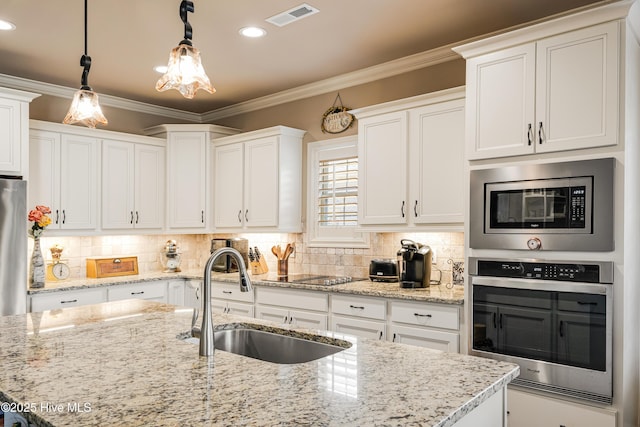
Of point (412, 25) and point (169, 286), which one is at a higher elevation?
point (412, 25)

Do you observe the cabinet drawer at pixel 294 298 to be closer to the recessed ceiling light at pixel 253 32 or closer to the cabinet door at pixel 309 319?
the cabinet door at pixel 309 319

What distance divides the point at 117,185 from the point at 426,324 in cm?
324

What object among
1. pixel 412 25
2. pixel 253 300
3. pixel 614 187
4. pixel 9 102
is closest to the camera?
pixel 614 187

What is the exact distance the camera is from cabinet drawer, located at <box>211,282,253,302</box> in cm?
420

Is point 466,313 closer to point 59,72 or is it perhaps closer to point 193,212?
point 193,212

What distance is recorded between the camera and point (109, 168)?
181 inches

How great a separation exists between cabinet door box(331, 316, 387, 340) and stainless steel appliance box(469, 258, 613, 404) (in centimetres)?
67

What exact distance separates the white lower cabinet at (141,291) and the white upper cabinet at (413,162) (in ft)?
7.01

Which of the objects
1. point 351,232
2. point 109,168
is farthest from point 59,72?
point 351,232

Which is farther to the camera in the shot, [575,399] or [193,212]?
[193,212]

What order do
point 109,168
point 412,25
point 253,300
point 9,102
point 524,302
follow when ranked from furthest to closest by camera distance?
point 109,168, point 253,300, point 9,102, point 412,25, point 524,302

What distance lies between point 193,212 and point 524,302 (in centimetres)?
344

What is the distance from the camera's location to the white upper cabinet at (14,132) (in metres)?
3.68

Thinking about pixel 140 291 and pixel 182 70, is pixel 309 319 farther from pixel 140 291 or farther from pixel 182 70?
pixel 182 70
